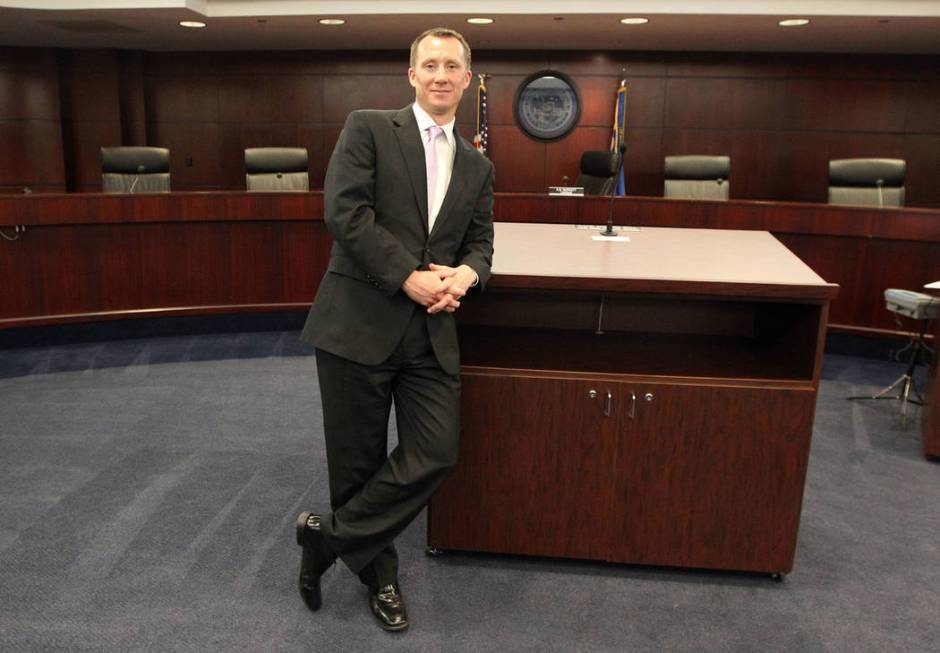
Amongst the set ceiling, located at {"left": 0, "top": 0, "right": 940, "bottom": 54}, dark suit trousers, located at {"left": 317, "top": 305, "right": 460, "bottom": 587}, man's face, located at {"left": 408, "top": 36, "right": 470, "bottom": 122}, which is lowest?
dark suit trousers, located at {"left": 317, "top": 305, "right": 460, "bottom": 587}

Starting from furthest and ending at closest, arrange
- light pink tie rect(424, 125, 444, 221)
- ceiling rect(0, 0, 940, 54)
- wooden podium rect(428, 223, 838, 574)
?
1. ceiling rect(0, 0, 940, 54)
2. wooden podium rect(428, 223, 838, 574)
3. light pink tie rect(424, 125, 444, 221)

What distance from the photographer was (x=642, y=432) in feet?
7.51

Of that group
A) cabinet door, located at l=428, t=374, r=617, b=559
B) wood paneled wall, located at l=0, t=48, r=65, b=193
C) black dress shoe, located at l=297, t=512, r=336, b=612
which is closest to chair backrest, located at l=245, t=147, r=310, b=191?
wood paneled wall, located at l=0, t=48, r=65, b=193

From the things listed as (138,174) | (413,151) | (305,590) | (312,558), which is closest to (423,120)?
(413,151)

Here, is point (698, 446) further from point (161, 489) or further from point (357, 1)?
point (357, 1)

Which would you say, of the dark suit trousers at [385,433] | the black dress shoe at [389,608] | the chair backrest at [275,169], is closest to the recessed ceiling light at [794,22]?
the chair backrest at [275,169]

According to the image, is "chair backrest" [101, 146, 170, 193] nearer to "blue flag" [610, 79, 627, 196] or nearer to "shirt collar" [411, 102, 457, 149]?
"blue flag" [610, 79, 627, 196]

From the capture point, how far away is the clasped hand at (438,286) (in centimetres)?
190

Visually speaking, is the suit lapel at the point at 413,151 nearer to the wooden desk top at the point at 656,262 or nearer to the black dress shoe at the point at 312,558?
the wooden desk top at the point at 656,262

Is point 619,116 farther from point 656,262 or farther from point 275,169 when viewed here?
point 656,262

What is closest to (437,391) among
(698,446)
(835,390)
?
(698,446)

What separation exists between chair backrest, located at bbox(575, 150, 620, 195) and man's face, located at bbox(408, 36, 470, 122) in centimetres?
328

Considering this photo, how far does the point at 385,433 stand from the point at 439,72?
944mm

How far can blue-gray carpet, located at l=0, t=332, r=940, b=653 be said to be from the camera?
210 centimetres
